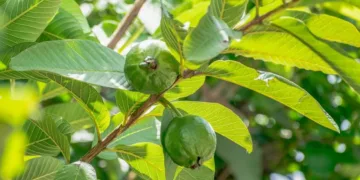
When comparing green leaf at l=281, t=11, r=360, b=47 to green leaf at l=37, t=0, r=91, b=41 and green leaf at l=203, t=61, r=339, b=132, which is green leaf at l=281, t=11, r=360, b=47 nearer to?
green leaf at l=203, t=61, r=339, b=132

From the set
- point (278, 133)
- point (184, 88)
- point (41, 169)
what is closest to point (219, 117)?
point (184, 88)

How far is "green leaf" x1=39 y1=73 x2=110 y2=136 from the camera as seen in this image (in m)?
0.80

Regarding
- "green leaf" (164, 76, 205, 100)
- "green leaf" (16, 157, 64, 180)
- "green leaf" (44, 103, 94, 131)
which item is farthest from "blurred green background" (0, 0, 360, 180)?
"green leaf" (164, 76, 205, 100)

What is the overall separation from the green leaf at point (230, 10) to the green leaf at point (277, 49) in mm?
28

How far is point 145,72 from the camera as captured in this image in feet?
2.25

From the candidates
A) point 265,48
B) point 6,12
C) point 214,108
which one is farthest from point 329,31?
point 6,12

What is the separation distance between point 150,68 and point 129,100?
16cm

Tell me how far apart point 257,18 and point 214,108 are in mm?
202

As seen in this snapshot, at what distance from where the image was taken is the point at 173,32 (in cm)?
68

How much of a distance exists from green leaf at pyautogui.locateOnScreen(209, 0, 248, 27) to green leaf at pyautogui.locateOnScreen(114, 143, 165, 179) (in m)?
0.29

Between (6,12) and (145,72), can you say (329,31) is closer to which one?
(145,72)

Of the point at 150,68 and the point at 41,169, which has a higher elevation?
the point at 150,68

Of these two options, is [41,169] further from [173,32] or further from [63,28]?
[173,32]

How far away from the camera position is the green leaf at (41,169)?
36.0 inches
